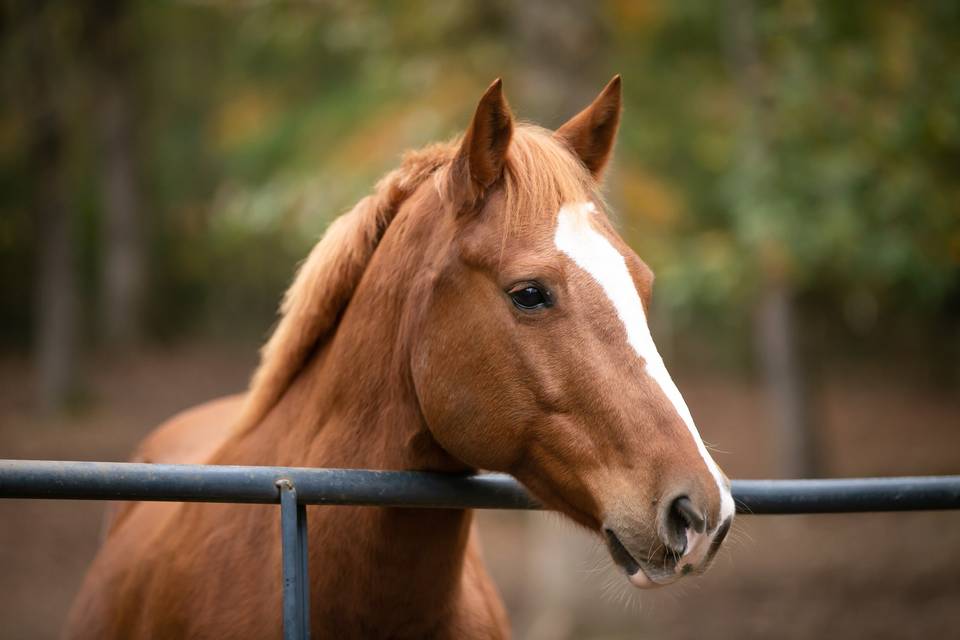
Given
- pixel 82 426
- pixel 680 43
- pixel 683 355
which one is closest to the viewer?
pixel 680 43

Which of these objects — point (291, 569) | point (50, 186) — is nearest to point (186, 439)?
point (291, 569)

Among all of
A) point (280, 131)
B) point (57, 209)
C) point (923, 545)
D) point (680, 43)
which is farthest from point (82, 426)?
point (923, 545)

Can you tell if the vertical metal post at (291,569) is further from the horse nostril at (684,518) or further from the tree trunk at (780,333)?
the tree trunk at (780,333)

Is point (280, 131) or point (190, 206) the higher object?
point (280, 131)

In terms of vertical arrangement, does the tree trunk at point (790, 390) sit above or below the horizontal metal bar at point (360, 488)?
below

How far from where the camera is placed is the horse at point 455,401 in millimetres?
2049

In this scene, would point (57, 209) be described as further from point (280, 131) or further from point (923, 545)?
point (923, 545)

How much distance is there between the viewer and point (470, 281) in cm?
228

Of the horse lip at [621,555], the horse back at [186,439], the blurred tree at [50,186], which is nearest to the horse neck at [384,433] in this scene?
the horse lip at [621,555]

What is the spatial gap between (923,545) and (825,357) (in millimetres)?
8864

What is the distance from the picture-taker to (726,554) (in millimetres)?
7137

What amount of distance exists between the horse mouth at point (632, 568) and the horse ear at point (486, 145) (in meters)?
0.94

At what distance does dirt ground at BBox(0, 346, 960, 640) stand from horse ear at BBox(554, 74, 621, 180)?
3.53 feet

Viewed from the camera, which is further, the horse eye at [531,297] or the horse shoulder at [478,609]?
the horse shoulder at [478,609]
